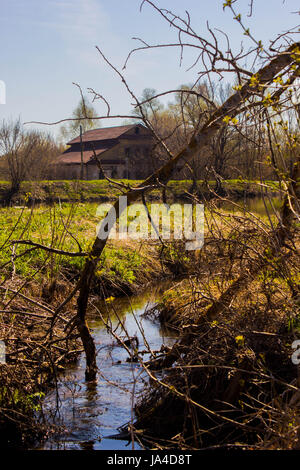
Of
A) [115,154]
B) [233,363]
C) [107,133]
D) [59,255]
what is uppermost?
[107,133]

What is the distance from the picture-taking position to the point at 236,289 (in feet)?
18.8

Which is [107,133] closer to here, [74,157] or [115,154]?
[74,157]

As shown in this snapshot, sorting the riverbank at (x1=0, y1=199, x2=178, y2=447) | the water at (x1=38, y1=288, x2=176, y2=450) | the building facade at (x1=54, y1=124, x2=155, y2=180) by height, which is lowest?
the water at (x1=38, y1=288, x2=176, y2=450)

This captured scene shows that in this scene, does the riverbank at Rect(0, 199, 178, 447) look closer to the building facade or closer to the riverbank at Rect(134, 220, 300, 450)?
the riverbank at Rect(134, 220, 300, 450)

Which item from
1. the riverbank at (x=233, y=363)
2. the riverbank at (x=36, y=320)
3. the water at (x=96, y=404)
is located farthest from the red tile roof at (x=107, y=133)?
the riverbank at (x=233, y=363)

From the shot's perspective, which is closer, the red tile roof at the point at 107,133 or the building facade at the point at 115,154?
the building facade at the point at 115,154

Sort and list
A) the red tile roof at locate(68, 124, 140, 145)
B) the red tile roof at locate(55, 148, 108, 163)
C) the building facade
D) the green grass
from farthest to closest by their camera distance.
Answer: the red tile roof at locate(55, 148, 108, 163) < the red tile roof at locate(68, 124, 140, 145) < the building facade < the green grass

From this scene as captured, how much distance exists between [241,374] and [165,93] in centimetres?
277

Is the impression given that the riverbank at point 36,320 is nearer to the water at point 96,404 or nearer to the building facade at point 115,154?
the water at point 96,404

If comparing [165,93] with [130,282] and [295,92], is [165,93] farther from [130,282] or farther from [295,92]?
[130,282]

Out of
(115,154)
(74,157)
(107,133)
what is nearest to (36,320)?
(115,154)

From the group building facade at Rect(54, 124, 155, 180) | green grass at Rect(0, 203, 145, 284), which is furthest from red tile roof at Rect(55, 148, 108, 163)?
green grass at Rect(0, 203, 145, 284)

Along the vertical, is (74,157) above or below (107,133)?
below
